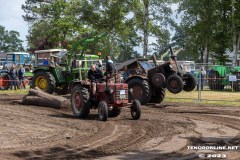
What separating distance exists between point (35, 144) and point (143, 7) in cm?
2966

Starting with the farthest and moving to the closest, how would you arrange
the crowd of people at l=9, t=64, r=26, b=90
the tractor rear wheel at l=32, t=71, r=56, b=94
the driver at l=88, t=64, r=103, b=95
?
the crowd of people at l=9, t=64, r=26, b=90 → the tractor rear wheel at l=32, t=71, r=56, b=94 → the driver at l=88, t=64, r=103, b=95

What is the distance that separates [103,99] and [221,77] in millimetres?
11186

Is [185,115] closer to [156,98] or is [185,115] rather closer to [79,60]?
[156,98]

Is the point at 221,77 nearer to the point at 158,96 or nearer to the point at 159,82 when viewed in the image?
the point at 158,96

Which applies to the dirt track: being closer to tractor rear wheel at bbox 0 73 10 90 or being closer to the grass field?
the grass field

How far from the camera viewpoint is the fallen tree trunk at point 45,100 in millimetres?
15281

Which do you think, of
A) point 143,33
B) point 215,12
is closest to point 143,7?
point 143,33

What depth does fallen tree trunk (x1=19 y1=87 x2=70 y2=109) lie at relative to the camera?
1528cm

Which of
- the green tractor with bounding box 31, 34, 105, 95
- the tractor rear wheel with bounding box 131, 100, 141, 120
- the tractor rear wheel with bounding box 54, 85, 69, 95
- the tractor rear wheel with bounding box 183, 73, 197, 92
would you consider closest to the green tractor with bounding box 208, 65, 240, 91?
the tractor rear wheel with bounding box 183, 73, 197, 92

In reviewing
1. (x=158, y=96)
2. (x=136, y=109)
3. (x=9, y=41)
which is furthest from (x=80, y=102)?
(x=9, y=41)

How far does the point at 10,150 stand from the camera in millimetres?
8070

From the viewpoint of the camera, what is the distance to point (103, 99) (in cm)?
1281

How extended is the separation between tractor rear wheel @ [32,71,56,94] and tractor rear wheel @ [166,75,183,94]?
5.66m

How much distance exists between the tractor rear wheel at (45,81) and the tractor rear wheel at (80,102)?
5999 mm
